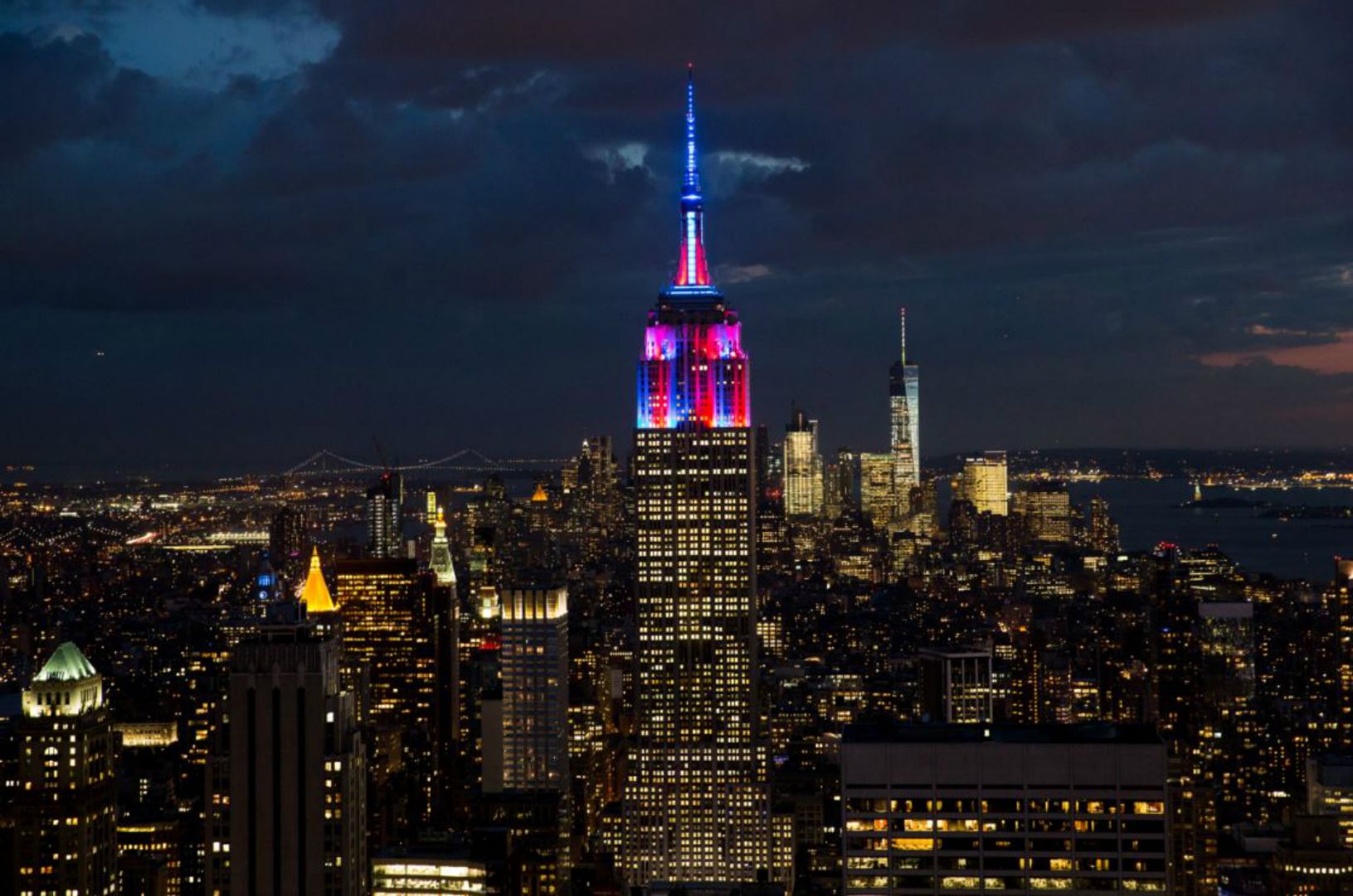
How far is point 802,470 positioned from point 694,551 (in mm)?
28736

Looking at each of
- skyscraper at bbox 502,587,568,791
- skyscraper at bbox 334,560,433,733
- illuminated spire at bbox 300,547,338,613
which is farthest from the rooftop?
skyscraper at bbox 334,560,433,733

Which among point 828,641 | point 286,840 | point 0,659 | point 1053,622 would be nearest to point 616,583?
point 828,641

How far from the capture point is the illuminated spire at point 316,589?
159 feet

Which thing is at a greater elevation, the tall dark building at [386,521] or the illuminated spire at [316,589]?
the tall dark building at [386,521]

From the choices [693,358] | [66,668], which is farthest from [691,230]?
[66,668]

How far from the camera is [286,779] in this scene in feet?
82.1

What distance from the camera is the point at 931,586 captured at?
281ft

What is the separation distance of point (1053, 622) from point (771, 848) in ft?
76.8

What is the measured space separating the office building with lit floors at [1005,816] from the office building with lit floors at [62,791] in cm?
1290

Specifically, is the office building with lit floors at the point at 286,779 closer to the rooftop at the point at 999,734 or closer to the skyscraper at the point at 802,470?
the rooftop at the point at 999,734

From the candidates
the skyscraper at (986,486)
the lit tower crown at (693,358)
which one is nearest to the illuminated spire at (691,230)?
the lit tower crown at (693,358)

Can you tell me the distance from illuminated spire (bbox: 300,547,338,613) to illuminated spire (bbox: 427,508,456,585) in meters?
12.4

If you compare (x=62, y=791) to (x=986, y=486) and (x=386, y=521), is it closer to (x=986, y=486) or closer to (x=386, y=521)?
(x=386, y=521)

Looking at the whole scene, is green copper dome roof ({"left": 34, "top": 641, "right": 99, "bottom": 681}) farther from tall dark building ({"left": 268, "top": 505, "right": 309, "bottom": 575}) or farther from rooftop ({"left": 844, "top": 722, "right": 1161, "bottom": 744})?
tall dark building ({"left": 268, "top": 505, "right": 309, "bottom": 575})
